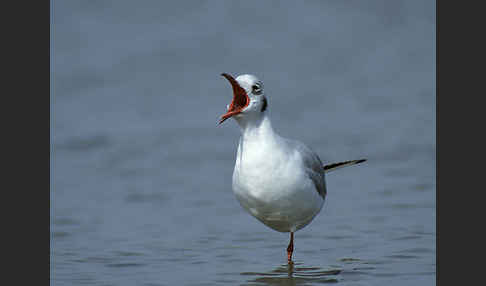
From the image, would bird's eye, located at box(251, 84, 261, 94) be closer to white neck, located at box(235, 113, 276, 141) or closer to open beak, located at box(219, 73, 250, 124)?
open beak, located at box(219, 73, 250, 124)

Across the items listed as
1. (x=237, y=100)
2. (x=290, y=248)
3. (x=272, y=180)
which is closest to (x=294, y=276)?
(x=290, y=248)

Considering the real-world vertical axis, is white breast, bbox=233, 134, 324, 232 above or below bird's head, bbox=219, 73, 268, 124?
below

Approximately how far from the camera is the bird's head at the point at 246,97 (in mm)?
6434

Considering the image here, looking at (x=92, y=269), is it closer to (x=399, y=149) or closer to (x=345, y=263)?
(x=345, y=263)

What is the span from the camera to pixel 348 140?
13.2m

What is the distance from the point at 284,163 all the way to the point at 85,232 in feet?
10.4

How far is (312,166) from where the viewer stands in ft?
23.5

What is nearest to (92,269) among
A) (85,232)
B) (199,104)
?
(85,232)

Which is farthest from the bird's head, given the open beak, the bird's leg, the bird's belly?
the bird's leg

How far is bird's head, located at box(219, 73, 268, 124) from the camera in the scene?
6.43m

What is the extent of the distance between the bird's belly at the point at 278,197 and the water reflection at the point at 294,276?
0.45 metres

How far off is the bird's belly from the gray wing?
5.5 inches

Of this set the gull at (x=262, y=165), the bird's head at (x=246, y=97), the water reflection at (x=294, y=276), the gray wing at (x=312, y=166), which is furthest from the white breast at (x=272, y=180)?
the water reflection at (x=294, y=276)

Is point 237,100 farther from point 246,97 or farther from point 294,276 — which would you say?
point 294,276
